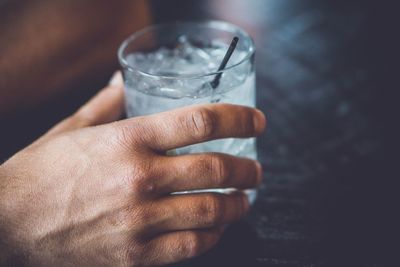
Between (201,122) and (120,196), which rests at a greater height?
(201,122)

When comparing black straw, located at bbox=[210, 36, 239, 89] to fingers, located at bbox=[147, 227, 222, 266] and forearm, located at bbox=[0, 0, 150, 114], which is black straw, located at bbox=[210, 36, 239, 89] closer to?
fingers, located at bbox=[147, 227, 222, 266]

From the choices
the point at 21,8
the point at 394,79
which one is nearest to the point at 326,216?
the point at 394,79

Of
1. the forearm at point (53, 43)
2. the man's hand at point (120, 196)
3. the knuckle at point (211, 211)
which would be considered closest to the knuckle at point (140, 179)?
the man's hand at point (120, 196)

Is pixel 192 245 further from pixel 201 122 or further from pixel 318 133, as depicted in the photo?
pixel 318 133

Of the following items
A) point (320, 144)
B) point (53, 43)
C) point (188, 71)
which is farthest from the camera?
point (53, 43)

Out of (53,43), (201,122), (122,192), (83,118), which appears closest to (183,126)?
(201,122)

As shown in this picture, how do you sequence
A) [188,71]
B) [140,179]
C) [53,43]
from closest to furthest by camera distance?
[140,179] → [188,71] → [53,43]
